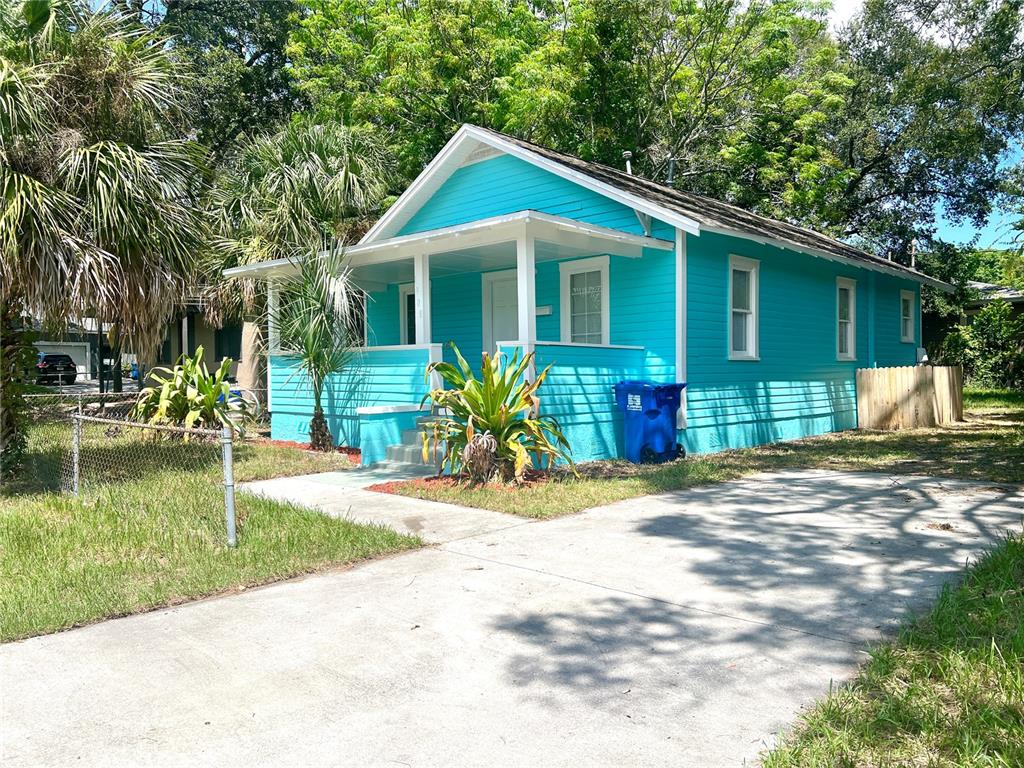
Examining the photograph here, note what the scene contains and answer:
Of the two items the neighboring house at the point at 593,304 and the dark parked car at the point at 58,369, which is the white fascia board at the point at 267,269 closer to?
the neighboring house at the point at 593,304

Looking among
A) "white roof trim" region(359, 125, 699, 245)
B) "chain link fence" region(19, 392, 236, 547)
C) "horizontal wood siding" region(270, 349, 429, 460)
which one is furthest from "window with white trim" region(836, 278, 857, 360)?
"chain link fence" region(19, 392, 236, 547)

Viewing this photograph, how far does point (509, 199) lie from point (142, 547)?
9.11 m

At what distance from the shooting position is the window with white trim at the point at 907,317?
18078mm

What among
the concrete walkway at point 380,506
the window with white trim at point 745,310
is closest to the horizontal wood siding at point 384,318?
the concrete walkway at point 380,506

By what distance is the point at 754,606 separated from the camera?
15.3 ft

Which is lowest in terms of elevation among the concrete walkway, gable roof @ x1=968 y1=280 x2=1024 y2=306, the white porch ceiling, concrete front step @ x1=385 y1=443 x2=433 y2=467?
the concrete walkway

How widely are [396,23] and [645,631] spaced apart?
66.2 ft

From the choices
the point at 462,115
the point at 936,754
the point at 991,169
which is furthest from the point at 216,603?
the point at 991,169

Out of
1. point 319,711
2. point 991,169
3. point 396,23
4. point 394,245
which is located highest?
point 396,23

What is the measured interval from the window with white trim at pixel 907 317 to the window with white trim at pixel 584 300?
9.28 m

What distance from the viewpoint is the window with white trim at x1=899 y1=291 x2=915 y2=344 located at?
18.1 meters

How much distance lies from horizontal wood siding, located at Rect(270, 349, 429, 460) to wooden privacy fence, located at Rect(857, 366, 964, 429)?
368 inches

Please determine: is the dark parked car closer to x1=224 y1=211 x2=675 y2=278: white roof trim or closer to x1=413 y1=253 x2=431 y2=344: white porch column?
x1=224 y1=211 x2=675 y2=278: white roof trim

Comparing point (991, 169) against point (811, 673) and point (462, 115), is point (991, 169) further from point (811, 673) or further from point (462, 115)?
point (811, 673)
